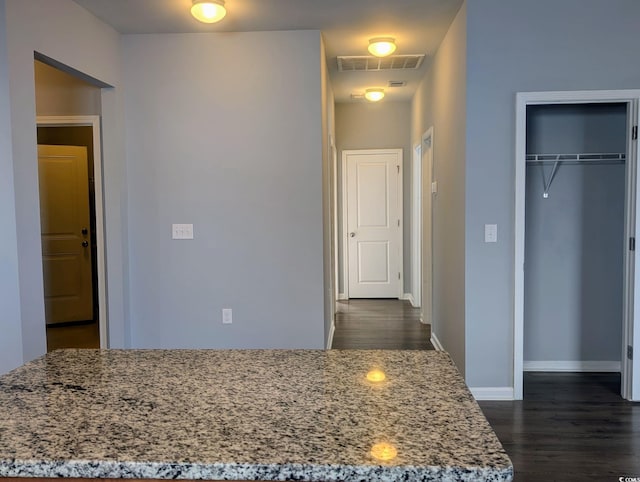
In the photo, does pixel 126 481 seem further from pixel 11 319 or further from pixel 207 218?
pixel 207 218

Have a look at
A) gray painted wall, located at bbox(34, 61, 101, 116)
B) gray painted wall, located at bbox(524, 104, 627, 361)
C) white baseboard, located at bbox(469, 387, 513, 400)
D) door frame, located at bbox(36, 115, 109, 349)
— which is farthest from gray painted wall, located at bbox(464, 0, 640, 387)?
gray painted wall, located at bbox(34, 61, 101, 116)

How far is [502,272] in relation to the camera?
3322 millimetres

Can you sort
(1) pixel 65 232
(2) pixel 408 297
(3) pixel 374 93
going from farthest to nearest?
(2) pixel 408 297 → (3) pixel 374 93 → (1) pixel 65 232

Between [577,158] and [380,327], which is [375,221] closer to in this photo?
[380,327]

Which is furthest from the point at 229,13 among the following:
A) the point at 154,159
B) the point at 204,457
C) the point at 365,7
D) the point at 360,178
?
the point at 360,178

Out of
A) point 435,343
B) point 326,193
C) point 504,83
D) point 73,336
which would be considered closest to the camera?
point 504,83

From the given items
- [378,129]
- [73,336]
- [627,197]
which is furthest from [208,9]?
[378,129]

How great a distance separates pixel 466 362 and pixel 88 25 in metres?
3.47

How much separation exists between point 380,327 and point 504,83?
296 centimetres

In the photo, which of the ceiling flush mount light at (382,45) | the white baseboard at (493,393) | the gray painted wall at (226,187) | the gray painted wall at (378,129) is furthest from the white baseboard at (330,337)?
the ceiling flush mount light at (382,45)

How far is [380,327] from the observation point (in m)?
5.40

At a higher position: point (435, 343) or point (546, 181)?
point (546, 181)

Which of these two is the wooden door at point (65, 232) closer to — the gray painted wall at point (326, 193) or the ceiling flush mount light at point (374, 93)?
the gray painted wall at point (326, 193)

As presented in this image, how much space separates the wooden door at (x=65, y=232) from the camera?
5.43m
